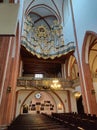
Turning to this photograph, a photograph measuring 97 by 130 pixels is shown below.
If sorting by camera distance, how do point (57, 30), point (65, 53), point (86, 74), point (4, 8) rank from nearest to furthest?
point (4, 8), point (86, 74), point (65, 53), point (57, 30)

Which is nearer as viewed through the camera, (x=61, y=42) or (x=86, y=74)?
(x=86, y=74)

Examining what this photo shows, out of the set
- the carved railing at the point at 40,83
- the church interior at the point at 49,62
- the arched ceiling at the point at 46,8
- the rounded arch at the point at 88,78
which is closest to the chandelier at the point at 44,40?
the church interior at the point at 49,62

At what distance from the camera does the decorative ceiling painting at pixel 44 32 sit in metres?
14.2

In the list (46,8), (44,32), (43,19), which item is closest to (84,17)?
(44,32)

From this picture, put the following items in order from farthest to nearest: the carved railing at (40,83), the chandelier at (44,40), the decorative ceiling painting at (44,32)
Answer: the decorative ceiling painting at (44,32) < the chandelier at (44,40) < the carved railing at (40,83)

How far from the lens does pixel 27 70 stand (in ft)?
62.0

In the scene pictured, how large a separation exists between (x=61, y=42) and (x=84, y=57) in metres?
6.01

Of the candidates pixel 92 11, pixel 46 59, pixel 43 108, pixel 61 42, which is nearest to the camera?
pixel 92 11

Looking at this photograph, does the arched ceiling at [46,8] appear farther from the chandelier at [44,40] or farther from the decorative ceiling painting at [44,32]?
the chandelier at [44,40]

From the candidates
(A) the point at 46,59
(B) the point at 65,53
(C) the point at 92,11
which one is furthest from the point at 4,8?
(A) the point at 46,59

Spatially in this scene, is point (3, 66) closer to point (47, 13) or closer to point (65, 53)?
point (65, 53)

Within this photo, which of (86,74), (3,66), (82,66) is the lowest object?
(3,66)

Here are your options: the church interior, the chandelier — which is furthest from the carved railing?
the chandelier

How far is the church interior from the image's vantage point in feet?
16.6
